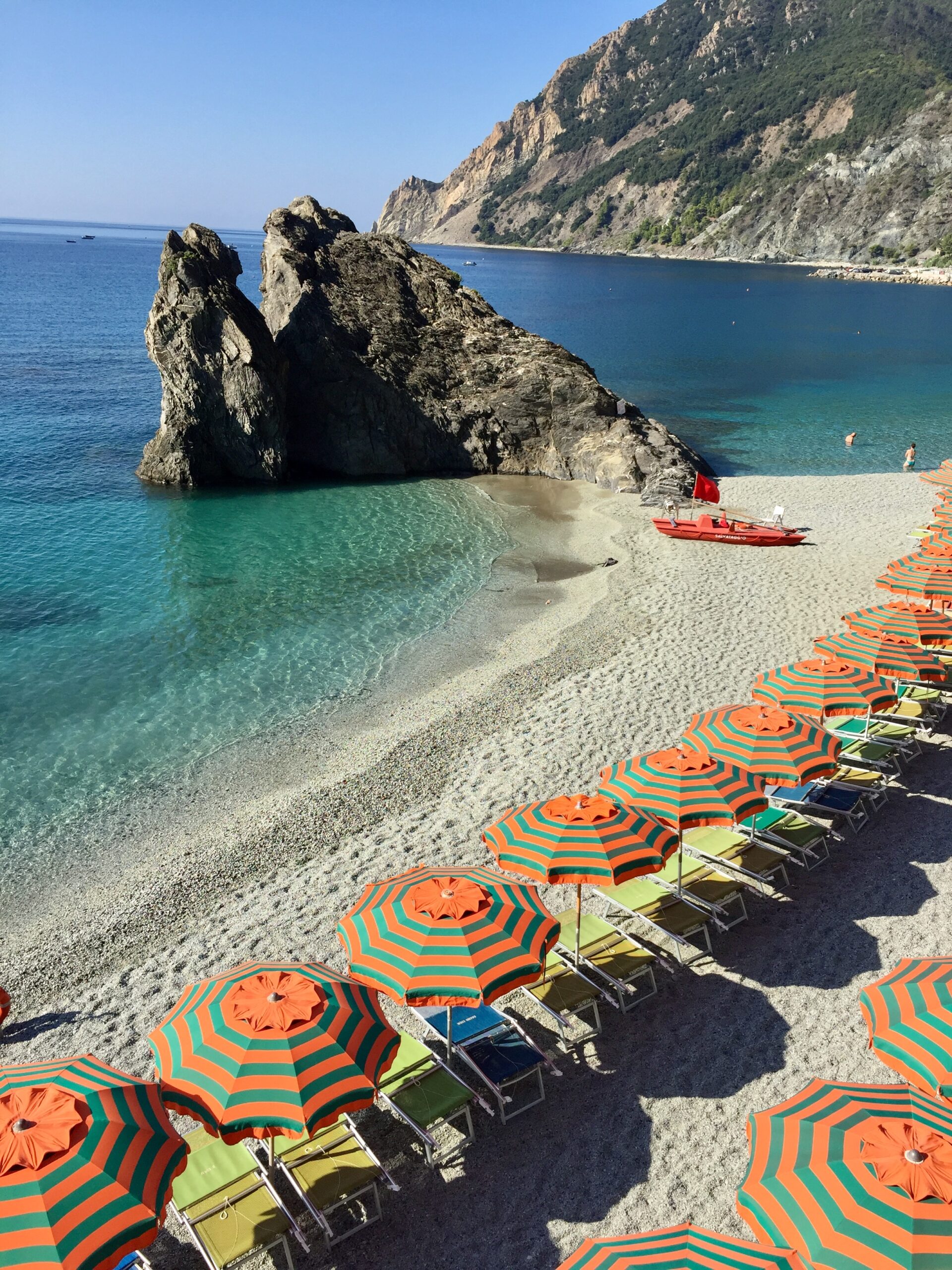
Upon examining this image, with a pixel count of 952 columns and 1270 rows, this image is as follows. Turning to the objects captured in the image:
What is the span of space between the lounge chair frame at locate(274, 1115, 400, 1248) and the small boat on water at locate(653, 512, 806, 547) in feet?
80.7

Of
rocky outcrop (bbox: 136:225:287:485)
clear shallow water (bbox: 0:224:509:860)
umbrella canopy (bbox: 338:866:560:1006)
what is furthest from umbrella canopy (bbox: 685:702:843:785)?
rocky outcrop (bbox: 136:225:287:485)

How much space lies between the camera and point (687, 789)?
12172mm

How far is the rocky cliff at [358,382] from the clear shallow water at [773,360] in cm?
752

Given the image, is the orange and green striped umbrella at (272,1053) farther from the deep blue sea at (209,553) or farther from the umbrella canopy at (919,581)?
the umbrella canopy at (919,581)

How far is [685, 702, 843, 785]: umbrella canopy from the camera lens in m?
13.1

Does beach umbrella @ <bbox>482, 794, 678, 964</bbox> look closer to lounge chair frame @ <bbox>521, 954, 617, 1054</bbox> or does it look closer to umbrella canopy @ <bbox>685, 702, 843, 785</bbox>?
lounge chair frame @ <bbox>521, 954, 617, 1054</bbox>

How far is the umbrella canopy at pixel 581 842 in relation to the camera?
10.9m

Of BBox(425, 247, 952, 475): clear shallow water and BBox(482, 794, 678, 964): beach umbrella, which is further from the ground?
BBox(425, 247, 952, 475): clear shallow water

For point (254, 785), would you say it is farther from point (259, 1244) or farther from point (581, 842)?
point (259, 1244)

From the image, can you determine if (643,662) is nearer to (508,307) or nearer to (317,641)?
(317,641)

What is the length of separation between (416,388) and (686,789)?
32439mm

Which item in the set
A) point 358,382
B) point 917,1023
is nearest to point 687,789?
point 917,1023

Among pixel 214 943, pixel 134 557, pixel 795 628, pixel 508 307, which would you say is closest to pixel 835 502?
pixel 795 628

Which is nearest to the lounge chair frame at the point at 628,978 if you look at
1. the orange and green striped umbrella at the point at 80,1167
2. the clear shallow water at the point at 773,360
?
the orange and green striped umbrella at the point at 80,1167
